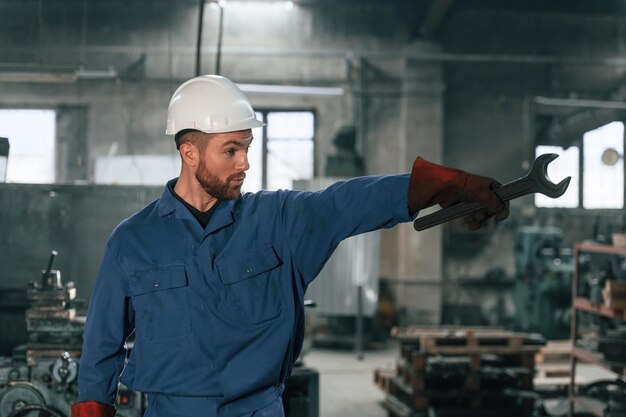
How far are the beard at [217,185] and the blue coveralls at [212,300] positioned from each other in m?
0.04

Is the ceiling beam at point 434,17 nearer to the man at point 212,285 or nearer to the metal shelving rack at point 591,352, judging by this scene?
the metal shelving rack at point 591,352

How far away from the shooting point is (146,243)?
2.02 metres

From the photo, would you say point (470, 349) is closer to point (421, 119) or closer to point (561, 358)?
point (561, 358)

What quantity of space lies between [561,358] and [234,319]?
480 cm

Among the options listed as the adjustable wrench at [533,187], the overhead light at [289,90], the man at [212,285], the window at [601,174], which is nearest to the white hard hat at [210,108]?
the man at [212,285]

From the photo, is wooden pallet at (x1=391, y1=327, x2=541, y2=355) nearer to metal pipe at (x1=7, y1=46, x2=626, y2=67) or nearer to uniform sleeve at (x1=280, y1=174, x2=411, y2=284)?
uniform sleeve at (x1=280, y1=174, x2=411, y2=284)

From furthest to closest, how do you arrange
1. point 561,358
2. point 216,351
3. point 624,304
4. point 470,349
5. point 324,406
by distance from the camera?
point 561,358, point 324,406, point 470,349, point 624,304, point 216,351

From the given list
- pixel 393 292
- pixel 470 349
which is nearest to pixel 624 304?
pixel 470 349

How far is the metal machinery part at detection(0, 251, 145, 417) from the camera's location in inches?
124

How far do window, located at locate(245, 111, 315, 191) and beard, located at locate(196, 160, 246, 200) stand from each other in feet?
22.8

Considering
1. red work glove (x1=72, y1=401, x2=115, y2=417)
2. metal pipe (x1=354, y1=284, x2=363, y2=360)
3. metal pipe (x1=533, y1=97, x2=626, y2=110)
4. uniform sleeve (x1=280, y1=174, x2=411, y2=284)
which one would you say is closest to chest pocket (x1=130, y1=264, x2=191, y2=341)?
red work glove (x1=72, y1=401, x2=115, y2=417)

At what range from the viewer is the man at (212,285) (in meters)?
1.92

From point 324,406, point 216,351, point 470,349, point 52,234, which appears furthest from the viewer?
point 324,406

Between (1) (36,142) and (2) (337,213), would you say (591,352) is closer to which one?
(2) (337,213)
